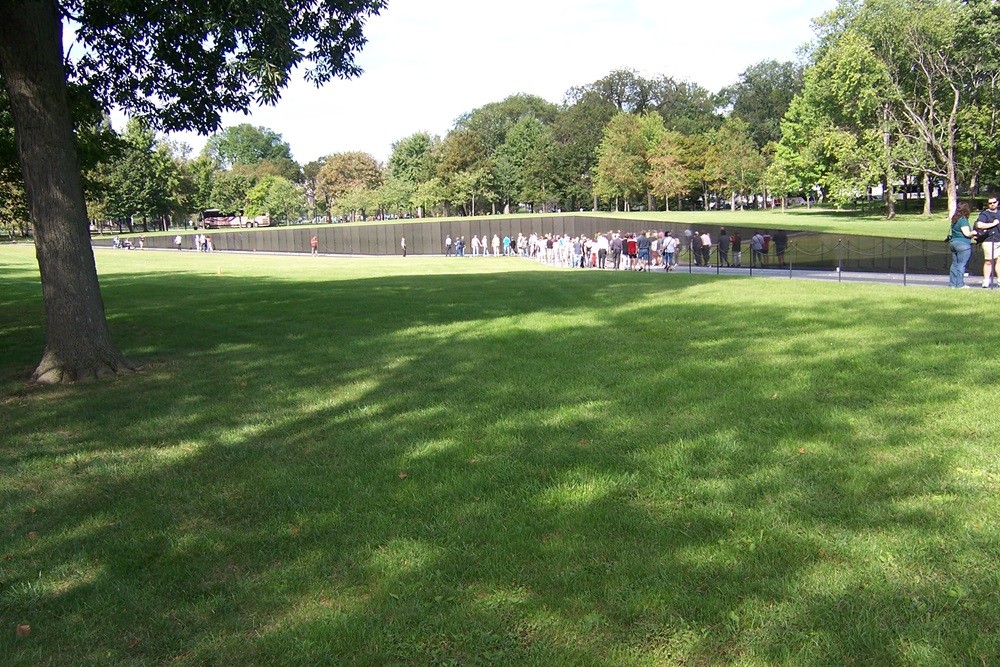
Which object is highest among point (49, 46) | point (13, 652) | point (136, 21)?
point (136, 21)

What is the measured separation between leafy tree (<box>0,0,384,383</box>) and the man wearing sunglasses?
1200 cm

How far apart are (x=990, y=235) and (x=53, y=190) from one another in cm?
1604

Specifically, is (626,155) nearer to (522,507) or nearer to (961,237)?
Answer: (961,237)

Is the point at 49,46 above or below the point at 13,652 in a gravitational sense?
above

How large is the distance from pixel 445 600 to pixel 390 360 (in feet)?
19.4

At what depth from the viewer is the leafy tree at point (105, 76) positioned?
877 centimetres

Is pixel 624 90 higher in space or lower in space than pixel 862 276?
higher

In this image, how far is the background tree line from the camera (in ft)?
144

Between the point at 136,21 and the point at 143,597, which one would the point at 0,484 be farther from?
the point at 136,21

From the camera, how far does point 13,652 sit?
332 centimetres

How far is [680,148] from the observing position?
71.2 metres

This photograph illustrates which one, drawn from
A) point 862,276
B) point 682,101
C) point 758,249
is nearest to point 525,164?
point 682,101

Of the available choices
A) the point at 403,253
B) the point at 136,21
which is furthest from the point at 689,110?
the point at 136,21

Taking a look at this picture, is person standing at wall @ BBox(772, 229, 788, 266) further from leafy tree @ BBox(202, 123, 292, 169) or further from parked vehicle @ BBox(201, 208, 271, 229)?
leafy tree @ BBox(202, 123, 292, 169)
